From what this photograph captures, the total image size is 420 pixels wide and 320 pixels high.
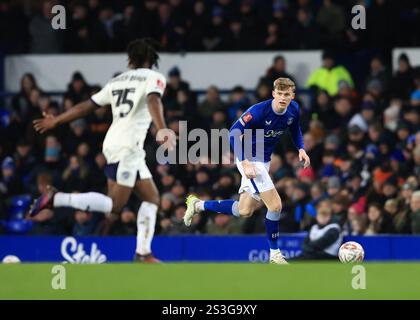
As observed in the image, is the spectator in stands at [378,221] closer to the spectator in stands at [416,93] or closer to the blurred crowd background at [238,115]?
the blurred crowd background at [238,115]

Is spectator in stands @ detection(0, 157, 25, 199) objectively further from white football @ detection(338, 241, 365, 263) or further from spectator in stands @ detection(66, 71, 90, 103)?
white football @ detection(338, 241, 365, 263)

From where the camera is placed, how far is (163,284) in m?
9.67

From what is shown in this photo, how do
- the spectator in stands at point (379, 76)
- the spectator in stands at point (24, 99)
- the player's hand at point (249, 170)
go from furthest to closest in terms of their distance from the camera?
the spectator in stands at point (24, 99)
the spectator in stands at point (379, 76)
the player's hand at point (249, 170)

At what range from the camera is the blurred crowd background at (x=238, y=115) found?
660 inches

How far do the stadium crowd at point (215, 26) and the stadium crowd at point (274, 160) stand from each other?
20.2 inches

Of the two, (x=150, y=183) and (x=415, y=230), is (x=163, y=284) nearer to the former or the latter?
(x=150, y=183)

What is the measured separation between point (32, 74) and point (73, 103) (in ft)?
5.60

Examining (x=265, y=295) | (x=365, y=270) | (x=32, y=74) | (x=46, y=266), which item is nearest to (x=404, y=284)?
(x=365, y=270)

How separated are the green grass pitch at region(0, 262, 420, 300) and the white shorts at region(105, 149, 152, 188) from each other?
2.10m

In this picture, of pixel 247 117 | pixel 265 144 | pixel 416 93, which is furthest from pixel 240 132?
pixel 416 93

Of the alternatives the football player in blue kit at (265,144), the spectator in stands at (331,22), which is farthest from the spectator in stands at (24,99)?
the football player in blue kit at (265,144)

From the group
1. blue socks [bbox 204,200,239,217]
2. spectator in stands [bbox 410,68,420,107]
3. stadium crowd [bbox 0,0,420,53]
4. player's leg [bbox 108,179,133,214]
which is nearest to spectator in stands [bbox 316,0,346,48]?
stadium crowd [bbox 0,0,420,53]

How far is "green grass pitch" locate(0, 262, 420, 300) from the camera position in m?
9.45

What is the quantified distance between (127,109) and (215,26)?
26.2 ft
